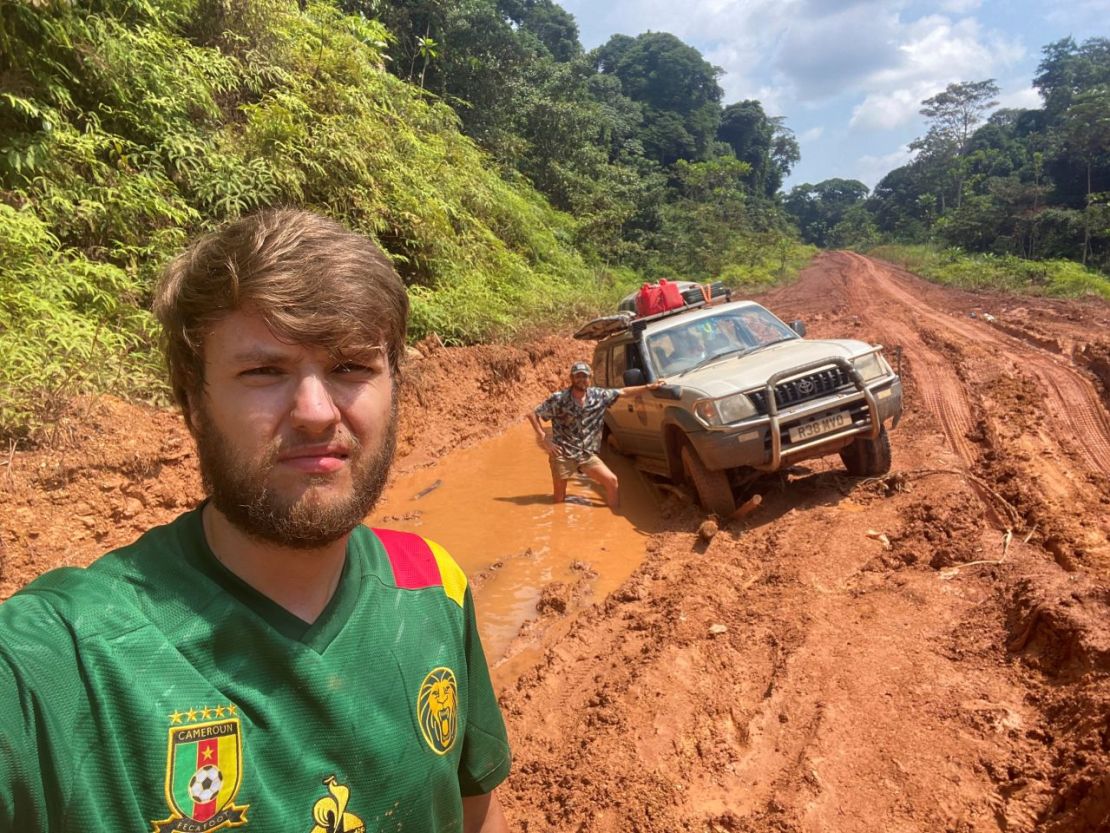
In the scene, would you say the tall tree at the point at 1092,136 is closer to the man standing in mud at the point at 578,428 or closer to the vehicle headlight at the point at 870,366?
the vehicle headlight at the point at 870,366

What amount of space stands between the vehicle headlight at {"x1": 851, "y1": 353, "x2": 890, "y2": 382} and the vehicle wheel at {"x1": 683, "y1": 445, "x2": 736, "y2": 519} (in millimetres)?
1441

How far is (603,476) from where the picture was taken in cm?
684

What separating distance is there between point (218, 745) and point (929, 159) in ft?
244

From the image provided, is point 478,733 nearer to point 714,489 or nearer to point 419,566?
point 419,566

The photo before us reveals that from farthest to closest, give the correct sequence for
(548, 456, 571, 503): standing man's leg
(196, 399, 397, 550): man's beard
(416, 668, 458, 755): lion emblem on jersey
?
(548, 456, 571, 503): standing man's leg < (416, 668, 458, 755): lion emblem on jersey < (196, 399, 397, 550): man's beard

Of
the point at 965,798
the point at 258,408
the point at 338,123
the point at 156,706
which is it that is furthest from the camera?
the point at 338,123

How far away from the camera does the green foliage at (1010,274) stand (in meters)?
20.5

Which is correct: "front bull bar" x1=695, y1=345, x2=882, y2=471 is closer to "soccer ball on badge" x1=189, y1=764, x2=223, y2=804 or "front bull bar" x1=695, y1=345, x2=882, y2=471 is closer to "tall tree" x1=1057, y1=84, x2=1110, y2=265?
"soccer ball on badge" x1=189, y1=764, x2=223, y2=804

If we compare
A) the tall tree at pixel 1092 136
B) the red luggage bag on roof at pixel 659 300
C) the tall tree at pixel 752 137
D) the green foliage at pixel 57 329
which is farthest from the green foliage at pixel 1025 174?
the green foliage at pixel 57 329

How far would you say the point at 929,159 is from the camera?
62.4 metres

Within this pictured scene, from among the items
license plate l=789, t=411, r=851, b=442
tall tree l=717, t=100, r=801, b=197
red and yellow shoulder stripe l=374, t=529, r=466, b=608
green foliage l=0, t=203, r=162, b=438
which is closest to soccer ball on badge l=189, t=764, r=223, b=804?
red and yellow shoulder stripe l=374, t=529, r=466, b=608

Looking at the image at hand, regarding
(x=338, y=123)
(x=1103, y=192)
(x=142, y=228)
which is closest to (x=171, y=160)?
(x=142, y=228)

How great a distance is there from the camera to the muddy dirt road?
2631mm

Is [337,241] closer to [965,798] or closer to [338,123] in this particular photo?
[965,798]
